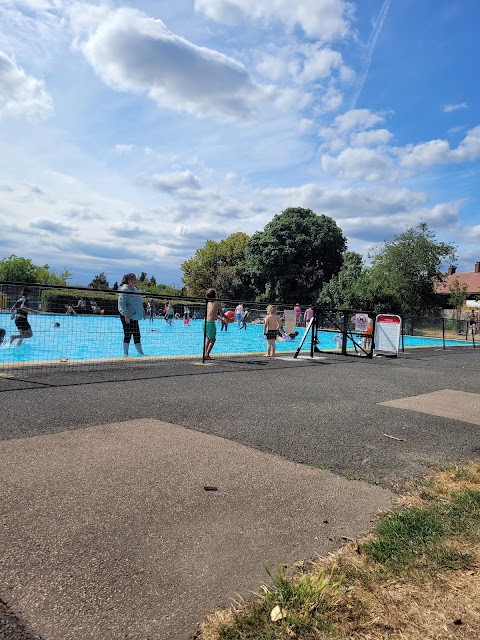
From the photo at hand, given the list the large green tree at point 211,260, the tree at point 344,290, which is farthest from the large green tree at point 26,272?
the tree at point 344,290

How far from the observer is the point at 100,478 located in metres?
3.56

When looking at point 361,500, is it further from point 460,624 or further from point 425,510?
point 460,624

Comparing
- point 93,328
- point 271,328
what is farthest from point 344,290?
point 93,328

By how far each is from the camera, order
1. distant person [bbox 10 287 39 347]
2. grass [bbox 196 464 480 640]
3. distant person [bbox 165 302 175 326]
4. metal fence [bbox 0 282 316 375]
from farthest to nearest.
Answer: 1. distant person [bbox 165 302 175 326]
2. distant person [bbox 10 287 39 347]
3. metal fence [bbox 0 282 316 375]
4. grass [bbox 196 464 480 640]

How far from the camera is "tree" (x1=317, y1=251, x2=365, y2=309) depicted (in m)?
40.3

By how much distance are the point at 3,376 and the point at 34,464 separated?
4664 millimetres

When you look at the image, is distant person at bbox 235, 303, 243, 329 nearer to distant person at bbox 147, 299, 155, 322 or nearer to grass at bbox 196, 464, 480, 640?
distant person at bbox 147, 299, 155, 322

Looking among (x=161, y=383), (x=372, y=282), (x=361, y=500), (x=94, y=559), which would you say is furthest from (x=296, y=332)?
(x=372, y=282)

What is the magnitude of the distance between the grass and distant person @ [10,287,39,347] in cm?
992

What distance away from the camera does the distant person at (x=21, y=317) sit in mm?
11305

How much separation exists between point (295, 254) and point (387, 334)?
34.5 m

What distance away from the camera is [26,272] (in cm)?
8462

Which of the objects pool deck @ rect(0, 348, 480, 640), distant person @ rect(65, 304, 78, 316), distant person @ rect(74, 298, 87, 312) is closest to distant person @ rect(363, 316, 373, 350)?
pool deck @ rect(0, 348, 480, 640)

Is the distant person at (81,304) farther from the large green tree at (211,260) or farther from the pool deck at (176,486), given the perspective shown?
the large green tree at (211,260)
